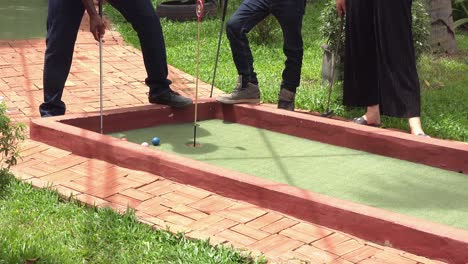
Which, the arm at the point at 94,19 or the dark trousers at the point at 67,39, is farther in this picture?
the dark trousers at the point at 67,39

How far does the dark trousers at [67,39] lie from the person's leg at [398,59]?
164 centimetres

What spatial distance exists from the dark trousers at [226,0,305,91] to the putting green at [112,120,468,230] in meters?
0.66

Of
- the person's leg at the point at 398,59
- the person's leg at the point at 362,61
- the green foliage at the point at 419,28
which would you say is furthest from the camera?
the green foliage at the point at 419,28

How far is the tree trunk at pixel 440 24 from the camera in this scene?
31.9ft

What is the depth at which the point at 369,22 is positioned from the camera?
640 cm

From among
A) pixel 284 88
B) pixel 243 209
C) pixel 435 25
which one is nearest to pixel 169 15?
pixel 435 25

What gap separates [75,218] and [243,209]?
2.91 feet

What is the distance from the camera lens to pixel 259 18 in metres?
6.70

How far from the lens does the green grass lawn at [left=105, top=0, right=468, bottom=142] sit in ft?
23.2

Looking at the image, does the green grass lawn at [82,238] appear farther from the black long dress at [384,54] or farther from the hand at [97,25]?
the black long dress at [384,54]

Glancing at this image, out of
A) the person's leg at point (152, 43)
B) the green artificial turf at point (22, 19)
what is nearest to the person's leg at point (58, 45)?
the person's leg at point (152, 43)

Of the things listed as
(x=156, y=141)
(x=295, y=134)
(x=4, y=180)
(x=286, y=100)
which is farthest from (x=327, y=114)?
(x=4, y=180)

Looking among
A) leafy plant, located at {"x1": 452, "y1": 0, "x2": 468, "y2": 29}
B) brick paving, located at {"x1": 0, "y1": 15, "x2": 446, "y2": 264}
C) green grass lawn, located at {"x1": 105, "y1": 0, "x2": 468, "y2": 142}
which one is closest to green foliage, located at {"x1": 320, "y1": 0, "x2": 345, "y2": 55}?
green grass lawn, located at {"x1": 105, "y1": 0, "x2": 468, "y2": 142}

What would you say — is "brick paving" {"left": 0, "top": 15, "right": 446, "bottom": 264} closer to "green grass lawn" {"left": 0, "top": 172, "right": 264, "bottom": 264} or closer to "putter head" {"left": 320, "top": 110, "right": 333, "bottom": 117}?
"green grass lawn" {"left": 0, "top": 172, "right": 264, "bottom": 264}
